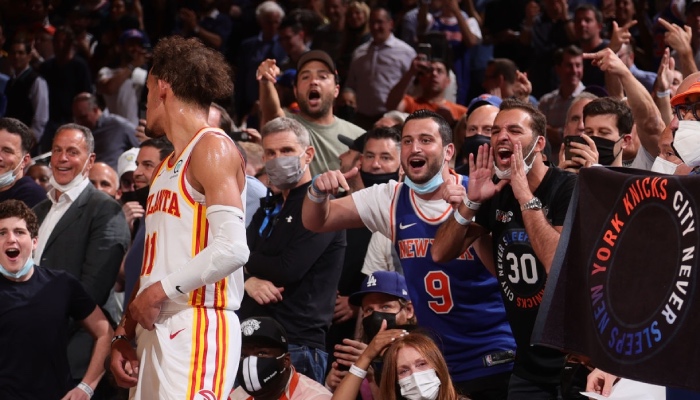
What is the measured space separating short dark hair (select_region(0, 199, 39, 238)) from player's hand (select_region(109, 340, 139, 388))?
225cm

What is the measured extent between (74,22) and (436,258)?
10.3 metres

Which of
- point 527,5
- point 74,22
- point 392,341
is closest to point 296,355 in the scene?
point 392,341

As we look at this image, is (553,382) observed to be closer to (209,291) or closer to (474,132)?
(209,291)

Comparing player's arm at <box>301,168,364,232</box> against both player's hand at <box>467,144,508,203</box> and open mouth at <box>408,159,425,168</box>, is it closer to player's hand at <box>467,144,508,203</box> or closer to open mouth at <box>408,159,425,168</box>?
open mouth at <box>408,159,425,168</box>

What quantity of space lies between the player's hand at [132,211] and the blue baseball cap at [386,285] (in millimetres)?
1913

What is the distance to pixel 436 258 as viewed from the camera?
17.2 ft

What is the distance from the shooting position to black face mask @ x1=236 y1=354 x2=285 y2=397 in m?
5.51

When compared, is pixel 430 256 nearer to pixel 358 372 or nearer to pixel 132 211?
pixel 358 372

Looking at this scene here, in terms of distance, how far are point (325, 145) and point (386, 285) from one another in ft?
6.77

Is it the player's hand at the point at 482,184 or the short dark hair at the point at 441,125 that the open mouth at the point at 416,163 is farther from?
the player's hand at the point at 482,184

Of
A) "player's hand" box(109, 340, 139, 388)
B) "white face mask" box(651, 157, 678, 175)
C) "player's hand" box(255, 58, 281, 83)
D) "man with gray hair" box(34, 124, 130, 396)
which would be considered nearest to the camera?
"player's hand" box(109, 340, 139, 388)

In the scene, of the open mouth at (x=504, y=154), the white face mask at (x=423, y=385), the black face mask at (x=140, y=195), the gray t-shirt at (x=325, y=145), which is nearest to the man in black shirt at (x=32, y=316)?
the black face mask at (x=140, y=195)

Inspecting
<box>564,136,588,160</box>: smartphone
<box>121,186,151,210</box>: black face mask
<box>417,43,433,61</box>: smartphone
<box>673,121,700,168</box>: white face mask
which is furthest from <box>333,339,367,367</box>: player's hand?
<box>417,43,433,61</box>: smartphone

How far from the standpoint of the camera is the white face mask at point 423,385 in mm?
5008
